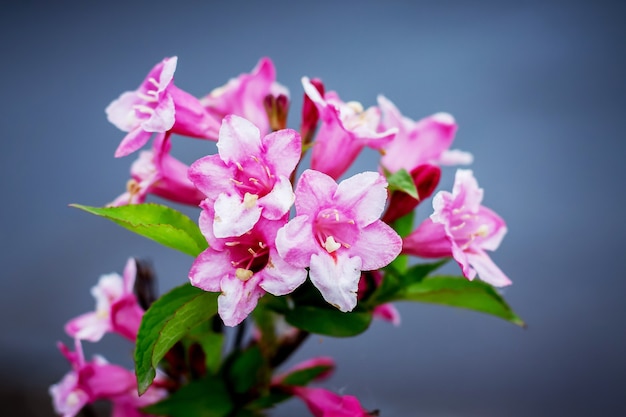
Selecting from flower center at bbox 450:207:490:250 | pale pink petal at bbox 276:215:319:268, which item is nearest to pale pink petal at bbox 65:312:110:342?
pale pink petal at bbox 276:215:319:268

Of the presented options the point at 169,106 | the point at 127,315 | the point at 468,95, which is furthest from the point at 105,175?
the point at 169,106

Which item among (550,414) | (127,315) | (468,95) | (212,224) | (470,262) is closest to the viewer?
(212,224)

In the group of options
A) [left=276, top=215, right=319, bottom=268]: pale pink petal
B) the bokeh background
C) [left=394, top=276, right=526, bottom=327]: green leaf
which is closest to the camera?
[left=276, top=215, right=319, bottom=268]: pale pink petal

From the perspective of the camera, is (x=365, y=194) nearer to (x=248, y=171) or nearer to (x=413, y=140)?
(x=248, y=171)

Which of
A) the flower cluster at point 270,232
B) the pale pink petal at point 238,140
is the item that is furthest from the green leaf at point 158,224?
the pale pink petal at point 238,140

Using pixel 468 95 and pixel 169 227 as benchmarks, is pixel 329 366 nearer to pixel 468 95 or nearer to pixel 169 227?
pixel 169 227

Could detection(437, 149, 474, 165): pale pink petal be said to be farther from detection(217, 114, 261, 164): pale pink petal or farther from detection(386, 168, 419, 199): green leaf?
detection(217, 114, 261, 164): pale pink petal

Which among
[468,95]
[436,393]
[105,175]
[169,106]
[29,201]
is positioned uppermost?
[468,95]

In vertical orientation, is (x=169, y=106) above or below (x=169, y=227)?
above

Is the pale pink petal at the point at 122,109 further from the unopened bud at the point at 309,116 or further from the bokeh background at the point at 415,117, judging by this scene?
the bokeh background at the point at 415,117
